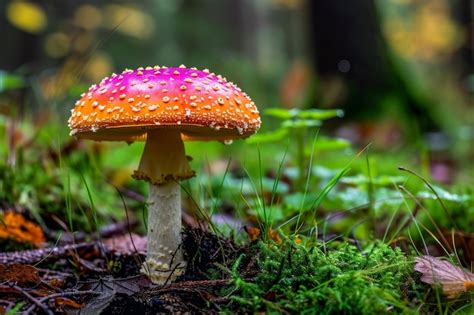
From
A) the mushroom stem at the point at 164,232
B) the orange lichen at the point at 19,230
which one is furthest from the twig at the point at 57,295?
the orange lichen at the point at 19,230

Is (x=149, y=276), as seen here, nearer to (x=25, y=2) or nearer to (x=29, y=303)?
(x=29, y=303)

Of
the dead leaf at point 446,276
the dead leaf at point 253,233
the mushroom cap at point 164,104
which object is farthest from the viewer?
the dead leaf at point 253,233

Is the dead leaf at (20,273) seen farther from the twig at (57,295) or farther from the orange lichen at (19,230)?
the orange lichen at (19,230)

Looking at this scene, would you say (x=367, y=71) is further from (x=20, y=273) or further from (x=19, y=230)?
(x=20, y=273)

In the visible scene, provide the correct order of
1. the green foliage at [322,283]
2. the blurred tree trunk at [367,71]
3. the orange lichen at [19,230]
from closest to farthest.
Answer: the green foliage at [322,283], the orange lichen at [19,230], the blurred tree trunk at [367,71]

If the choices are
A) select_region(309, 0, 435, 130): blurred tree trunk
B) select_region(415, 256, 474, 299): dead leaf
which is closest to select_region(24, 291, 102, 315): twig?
select_region(415, 256, 474, 299): dead leaf

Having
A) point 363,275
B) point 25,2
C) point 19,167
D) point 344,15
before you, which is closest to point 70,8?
point 25,2

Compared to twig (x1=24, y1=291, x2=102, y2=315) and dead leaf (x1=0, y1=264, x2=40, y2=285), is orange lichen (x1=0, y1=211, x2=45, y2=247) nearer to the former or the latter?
dead leaf (x1=0, y1=264, x2=40, y2=285)
